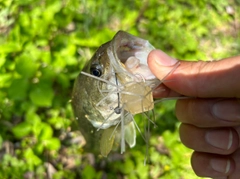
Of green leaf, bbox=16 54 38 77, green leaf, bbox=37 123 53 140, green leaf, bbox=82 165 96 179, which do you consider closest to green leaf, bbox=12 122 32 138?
green leaf, bbox=37 123 53 140

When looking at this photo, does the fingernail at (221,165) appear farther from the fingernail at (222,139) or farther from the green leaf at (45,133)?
the green leaf at (45,133)

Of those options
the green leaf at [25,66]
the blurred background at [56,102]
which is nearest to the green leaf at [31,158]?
the blurred background at [56,102]

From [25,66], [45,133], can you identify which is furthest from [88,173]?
[25,66]

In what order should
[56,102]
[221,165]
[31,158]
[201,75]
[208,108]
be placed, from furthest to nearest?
[56,102], [31,158], [221,165], [208,108], [201,75]

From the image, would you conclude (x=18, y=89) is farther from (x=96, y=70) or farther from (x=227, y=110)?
(x=227, y=110)

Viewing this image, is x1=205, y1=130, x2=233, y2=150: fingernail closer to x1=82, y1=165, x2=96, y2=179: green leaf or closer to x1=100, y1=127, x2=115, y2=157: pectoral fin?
x1=100, y1=127, x2=115, y2=157: pectoral fin

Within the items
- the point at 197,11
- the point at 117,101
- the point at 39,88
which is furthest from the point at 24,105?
the point at 197,11
